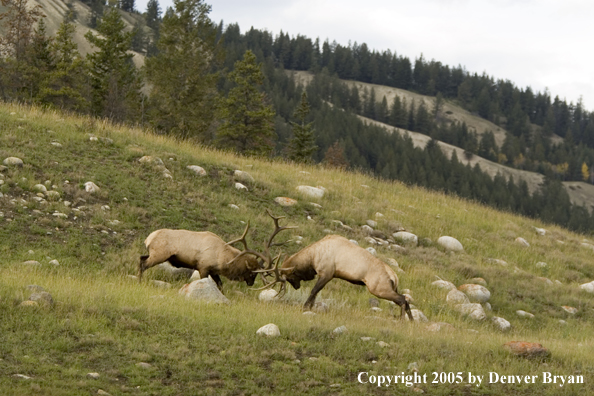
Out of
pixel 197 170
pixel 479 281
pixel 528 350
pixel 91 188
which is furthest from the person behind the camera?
pixel 197 170

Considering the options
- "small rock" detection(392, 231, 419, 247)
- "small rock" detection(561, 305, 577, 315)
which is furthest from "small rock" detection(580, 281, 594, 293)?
"small rock" detection(392, 231, 419, 247)

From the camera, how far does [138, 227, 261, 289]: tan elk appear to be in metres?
10.8

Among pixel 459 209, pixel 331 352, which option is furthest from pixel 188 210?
pixel 459 209

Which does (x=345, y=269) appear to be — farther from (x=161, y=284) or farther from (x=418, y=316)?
(x=161, y=284)

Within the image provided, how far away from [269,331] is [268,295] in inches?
122

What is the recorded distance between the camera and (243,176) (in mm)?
17578

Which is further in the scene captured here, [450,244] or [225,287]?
[450,244]

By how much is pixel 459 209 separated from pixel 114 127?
11.8 metres

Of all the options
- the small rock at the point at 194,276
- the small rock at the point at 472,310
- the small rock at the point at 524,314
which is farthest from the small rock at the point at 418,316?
the small rock at the point at 194,276

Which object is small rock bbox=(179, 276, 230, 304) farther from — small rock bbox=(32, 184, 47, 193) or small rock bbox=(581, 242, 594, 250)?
small rock bbox=(581, 242, 594, 250)

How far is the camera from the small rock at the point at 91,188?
13836 mm

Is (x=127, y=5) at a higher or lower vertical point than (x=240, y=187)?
higher

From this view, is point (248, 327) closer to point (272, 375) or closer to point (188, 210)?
point (272, 375)
